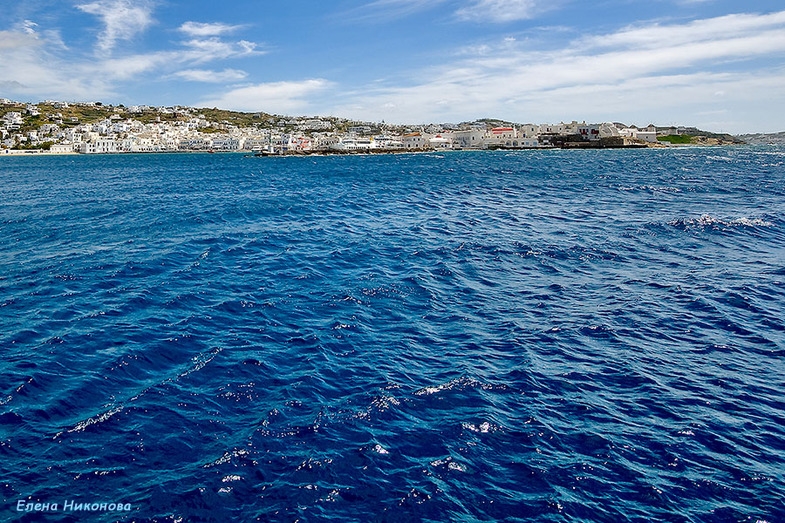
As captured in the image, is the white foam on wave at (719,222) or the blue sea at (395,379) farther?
the white foam on wave at (719,222)

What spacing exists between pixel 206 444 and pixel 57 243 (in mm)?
31399

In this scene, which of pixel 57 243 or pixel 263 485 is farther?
pixel 57 243

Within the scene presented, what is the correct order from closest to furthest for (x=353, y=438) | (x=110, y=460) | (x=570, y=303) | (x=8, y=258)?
1. (x=110, y=460)
2. (x=353, y=438)
3. (x=570, y=303)
4. (x=8, y=258)

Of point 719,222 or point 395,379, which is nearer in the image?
point 395,379

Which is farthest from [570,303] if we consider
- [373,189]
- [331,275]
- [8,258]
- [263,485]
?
[373,189]

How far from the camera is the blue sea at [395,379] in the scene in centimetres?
1118

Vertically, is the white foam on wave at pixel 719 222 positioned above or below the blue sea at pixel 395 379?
above

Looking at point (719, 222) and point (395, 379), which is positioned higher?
point (719, 222)

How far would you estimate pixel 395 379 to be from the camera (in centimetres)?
1638

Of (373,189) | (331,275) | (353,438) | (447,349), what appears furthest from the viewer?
(373,189)

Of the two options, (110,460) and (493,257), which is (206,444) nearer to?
(110,460)

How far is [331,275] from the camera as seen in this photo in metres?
29.1

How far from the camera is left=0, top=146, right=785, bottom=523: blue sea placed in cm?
1118

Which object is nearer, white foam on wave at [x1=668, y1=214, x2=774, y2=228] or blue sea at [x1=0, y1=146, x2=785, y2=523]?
blue sea at [x1=0, y1=146, x2=785, y2=523]
